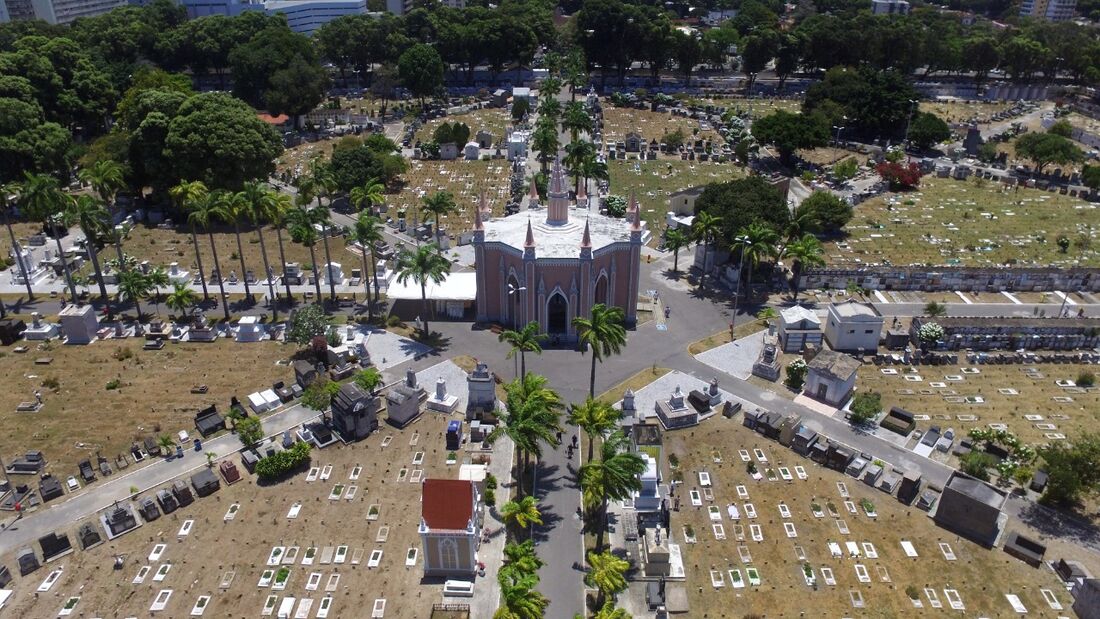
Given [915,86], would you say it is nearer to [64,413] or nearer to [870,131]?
[870,131]

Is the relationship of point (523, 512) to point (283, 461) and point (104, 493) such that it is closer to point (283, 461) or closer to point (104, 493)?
point (283, 461)

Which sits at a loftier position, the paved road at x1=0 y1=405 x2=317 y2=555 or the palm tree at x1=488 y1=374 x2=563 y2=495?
the palm tree at x1=488 y1=374 x2=563 y2=495

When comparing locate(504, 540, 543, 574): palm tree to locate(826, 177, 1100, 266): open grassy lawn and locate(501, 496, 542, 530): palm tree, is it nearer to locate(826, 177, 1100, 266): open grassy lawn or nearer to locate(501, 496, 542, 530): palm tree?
locate(501, 496, 542, 530): palm tree

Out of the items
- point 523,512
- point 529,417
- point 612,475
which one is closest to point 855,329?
point 529,417

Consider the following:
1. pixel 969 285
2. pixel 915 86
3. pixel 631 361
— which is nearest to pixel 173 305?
pixel 631 361

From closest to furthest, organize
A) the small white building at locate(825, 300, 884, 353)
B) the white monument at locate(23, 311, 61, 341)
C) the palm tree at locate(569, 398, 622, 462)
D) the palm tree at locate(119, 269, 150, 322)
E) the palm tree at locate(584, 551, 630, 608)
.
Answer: the palm tree at locate(584, 551, 630, 608) < the palm tree at locate(569, 398, 622, 462) < the small white building at locate(825, 300, 884, 353) < the white monument at locate(23, 311, 61, 341) < the palm tree at locate(119, 269, 150, 322)

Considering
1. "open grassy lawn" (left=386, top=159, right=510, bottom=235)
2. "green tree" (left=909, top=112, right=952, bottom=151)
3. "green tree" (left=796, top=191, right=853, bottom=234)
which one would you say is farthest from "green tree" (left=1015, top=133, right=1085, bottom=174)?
"open grassy lawn" (left=386, top=159, right=510, bottom=235)
